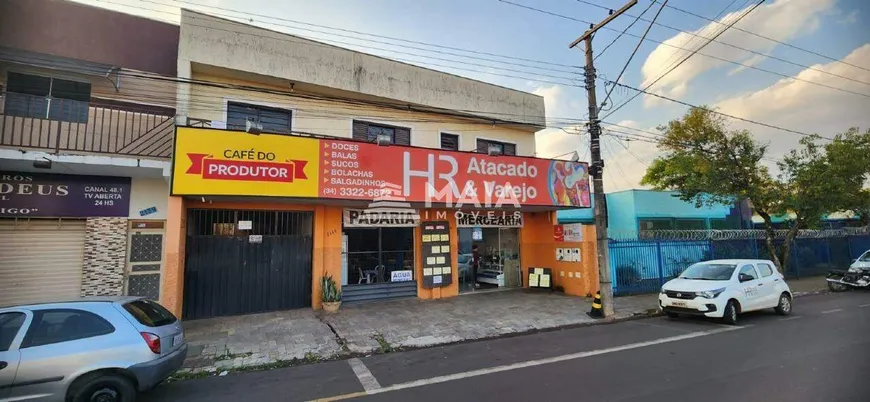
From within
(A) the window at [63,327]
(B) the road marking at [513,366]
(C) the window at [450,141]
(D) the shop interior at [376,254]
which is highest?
(C) the window at [450,141]

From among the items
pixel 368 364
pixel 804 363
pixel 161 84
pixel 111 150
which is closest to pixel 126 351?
pixel 368 364

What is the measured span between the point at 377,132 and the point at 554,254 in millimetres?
7783

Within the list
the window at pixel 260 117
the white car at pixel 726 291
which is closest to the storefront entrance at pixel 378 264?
the window at pixel 260 117

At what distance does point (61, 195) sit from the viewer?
965 cm

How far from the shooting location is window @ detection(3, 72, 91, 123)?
961 centimetres

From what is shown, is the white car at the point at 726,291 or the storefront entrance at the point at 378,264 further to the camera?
the storefront entrance at the point at 378,264

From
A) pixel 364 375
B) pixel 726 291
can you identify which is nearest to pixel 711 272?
pixel 726 291

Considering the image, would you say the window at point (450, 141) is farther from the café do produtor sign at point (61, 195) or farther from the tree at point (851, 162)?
the tree at point (851, 162)

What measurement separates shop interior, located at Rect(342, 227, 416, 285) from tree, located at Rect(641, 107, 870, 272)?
10354 millimetres

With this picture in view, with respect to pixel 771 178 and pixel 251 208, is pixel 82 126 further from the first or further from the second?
pixel 771 178

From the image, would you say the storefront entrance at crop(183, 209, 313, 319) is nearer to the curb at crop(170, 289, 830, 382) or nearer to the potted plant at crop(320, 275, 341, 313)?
the potted plant at crop(320, 275, 341, 313)

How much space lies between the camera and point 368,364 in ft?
23.2

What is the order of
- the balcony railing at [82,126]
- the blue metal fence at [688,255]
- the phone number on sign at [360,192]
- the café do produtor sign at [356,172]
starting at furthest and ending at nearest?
the blue metal fence at [688,255] < the phone number on sign at [360,192] < the balcony railing at [82,126] < the café do produtor sign at [356,172]

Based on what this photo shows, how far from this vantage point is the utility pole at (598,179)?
10781mm
